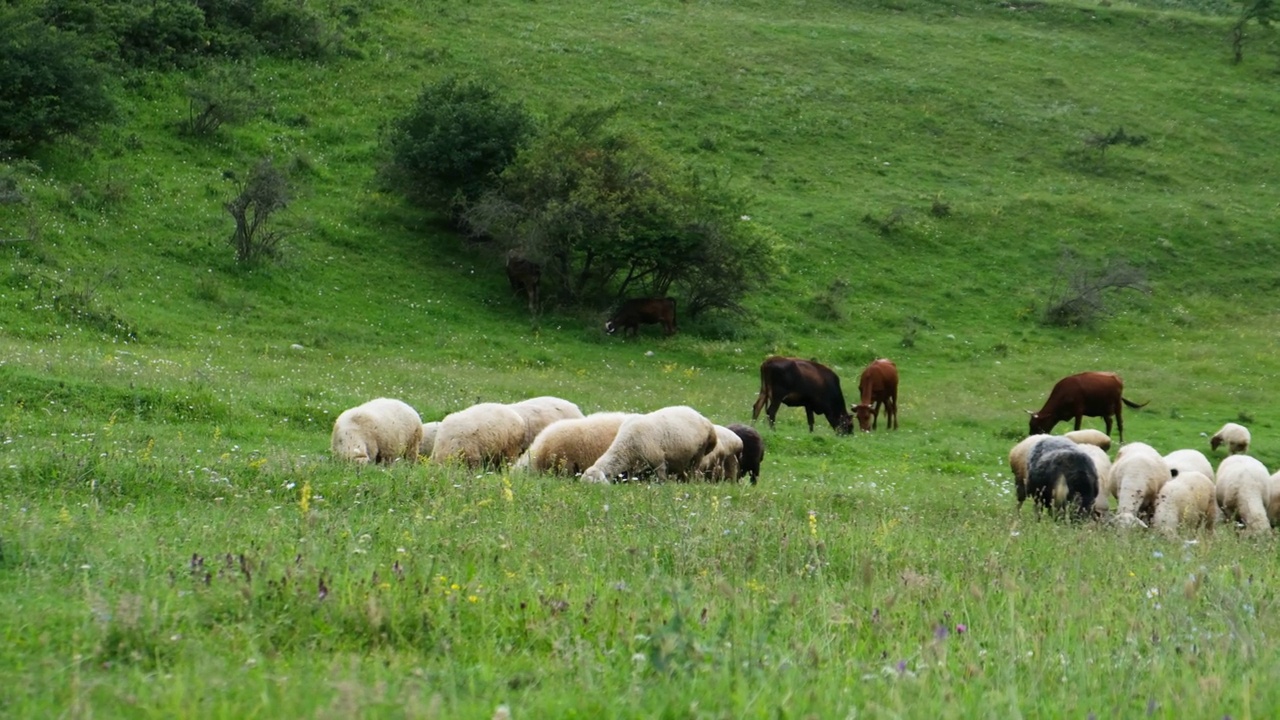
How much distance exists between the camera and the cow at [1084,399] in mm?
26016

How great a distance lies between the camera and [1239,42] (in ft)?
226

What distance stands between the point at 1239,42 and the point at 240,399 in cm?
6764

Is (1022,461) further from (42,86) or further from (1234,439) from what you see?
(42,86)

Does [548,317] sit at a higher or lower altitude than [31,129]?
lower

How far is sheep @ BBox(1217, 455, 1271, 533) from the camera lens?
48.8ft

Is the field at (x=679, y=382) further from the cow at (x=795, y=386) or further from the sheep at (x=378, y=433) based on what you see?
the sheep at (x=378, y=433)

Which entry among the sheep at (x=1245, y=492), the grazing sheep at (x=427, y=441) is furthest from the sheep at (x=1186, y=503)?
the grazing sheep at (x=427, y=441)

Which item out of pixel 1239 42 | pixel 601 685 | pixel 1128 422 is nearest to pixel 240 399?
pixel 601 685

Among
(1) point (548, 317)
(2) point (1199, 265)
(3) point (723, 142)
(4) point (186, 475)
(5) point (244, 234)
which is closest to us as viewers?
(4) point (186, 475)

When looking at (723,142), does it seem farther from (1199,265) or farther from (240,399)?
(240,399)

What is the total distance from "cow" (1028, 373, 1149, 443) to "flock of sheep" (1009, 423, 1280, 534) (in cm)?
966

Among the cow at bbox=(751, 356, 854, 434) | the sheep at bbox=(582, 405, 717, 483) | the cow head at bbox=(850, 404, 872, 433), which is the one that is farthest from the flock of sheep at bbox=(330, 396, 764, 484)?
the cow head at bbox=(850, 404, 872, 433)

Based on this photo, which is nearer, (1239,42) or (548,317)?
(548,317)

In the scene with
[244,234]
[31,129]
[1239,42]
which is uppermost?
[1239,42]
